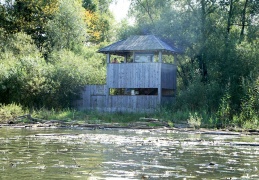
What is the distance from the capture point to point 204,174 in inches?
417

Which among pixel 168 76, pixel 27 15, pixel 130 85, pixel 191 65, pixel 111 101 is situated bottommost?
pixel 111 101

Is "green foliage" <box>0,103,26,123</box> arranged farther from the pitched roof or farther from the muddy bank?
the pitched roof

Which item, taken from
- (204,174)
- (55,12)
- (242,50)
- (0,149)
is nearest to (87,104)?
(242,50)

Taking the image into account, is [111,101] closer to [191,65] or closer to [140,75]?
[140,75]

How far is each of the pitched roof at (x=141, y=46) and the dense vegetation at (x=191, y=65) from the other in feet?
8.27

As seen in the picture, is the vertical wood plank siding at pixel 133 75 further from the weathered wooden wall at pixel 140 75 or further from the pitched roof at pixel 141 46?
the pitched roof at pixel 141 46

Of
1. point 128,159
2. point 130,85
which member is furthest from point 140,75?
point 128,159

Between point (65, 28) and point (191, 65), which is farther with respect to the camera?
point (65, 28)

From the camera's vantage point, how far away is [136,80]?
39.2m

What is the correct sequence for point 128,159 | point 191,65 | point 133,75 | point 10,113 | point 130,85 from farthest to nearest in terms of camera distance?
point 191,65
point 130,85
point 133,75
point 10,113
point 128,159

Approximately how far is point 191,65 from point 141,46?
4.61m

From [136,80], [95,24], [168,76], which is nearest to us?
[136,80]

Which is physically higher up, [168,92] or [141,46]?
[141,46]

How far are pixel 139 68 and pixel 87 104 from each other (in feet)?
17.3
